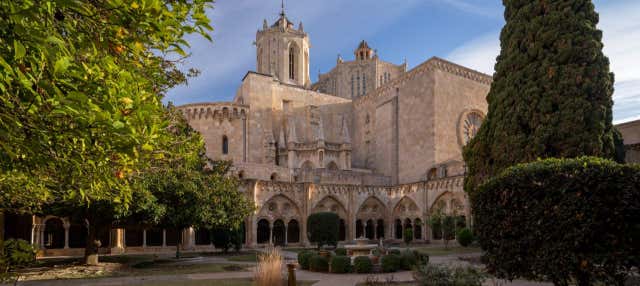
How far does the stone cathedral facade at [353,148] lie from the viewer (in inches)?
1210

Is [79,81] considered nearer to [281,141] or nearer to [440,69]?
[440,69]

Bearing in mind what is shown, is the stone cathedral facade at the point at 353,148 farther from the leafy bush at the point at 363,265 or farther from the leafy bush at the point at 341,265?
the leafy bush at the point at 363,265

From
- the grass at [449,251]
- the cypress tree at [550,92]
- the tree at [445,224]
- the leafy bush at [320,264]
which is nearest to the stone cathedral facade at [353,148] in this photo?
the tree at [445,224]

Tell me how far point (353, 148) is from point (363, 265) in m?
32.3

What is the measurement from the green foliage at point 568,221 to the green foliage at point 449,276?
2.15ft

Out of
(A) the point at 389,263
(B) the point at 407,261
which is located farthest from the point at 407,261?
(A) the point at 389,263

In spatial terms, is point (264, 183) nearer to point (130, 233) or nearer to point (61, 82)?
point (130, 233)

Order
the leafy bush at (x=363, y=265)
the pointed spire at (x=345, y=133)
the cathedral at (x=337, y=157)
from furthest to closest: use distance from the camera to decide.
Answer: the pointed spire at (x=345, y=133)
the cathedral at (x=337, y=157)
the leafy bush at (x=363, y=265)

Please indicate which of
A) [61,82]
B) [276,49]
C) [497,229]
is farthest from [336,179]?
[61,82]

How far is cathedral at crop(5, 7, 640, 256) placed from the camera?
27.6 metres

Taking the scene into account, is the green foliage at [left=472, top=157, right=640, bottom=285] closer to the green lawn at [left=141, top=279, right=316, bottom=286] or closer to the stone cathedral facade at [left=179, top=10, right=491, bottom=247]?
the green lawn at [left=141, top=279, right=316, bottom=286]

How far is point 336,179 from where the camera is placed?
35.8 m

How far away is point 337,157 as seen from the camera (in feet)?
132

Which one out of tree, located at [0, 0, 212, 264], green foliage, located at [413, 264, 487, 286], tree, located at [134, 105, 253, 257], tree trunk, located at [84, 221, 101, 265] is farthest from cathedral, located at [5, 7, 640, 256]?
tree, located at [0, 0, 212, 264]
